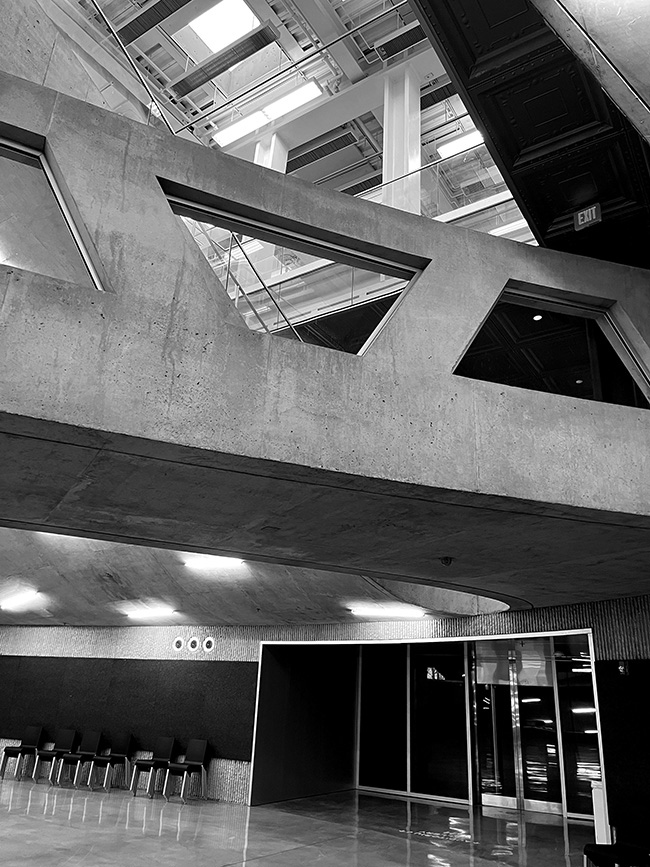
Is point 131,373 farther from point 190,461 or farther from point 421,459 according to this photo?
point 421,459

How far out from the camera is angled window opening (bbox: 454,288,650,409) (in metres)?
5.89

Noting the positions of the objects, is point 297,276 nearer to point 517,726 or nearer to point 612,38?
point 612,38

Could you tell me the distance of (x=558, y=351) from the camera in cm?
696

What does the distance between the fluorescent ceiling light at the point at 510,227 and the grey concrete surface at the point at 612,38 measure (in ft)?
7.88

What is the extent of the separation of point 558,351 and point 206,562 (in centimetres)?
639

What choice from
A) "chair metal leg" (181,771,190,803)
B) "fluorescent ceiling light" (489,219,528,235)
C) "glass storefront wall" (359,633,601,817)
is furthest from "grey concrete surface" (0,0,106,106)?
"chair metal leg" (181,771,190,803)

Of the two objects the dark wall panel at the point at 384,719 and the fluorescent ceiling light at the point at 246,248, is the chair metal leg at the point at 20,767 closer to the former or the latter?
the dark wall panel at the point at 384,719

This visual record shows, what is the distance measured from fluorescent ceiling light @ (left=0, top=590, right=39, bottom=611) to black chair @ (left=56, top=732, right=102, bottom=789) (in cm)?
295

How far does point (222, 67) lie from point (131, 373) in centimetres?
1204

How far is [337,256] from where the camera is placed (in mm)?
5414

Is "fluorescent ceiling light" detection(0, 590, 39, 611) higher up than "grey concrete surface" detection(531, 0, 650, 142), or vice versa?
"grey concrete surface" detection(531, 0, 650, 142)

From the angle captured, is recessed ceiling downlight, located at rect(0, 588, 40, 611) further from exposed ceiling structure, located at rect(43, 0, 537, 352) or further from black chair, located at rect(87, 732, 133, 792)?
exposed ceiling structure, located at rect(43, 0, 537, 352)

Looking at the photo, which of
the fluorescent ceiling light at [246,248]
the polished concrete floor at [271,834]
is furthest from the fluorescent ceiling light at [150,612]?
the fluorescent ceiling light at [246,248]

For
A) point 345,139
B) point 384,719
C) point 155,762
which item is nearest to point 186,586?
point 155,762
